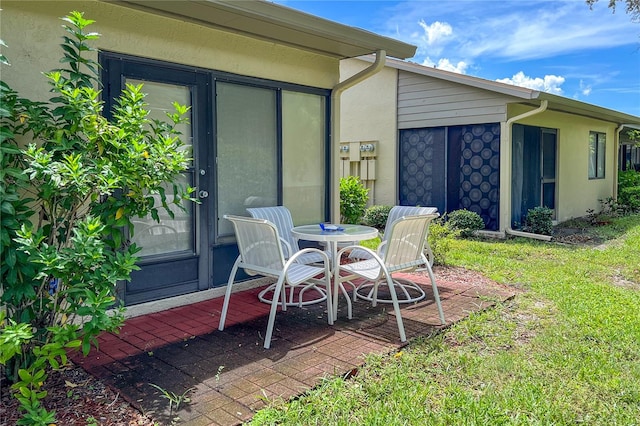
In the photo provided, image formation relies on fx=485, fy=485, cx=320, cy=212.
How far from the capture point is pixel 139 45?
4.05m

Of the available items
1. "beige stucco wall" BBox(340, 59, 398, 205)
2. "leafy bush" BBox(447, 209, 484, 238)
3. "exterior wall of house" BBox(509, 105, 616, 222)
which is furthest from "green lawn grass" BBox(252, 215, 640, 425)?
"exterior wall of house" BBox(509, 105, 616, 222)

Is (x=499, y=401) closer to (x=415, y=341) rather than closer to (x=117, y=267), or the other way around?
(x=415, y=341)

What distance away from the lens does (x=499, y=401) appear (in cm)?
275

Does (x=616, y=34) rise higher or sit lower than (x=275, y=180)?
higher

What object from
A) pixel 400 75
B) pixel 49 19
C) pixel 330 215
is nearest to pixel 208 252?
pixel 330 215

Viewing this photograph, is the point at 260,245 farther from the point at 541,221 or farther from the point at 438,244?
the point at 541,221

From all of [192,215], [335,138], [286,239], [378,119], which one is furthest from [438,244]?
[378,119]

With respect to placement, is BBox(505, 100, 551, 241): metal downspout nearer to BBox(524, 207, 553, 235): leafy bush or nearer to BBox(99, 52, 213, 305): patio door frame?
BBox(524, 207, 553, 235): leafy bush

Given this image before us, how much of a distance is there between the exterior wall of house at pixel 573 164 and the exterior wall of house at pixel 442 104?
1259 mm

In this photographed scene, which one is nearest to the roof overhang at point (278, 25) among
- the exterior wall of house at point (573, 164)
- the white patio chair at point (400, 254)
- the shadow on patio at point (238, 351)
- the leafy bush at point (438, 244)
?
the white patio chair at point (400, 254)

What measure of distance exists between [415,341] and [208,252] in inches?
84.7

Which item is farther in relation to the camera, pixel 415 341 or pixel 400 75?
pixel 400 75

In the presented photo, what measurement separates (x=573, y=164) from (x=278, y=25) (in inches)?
376

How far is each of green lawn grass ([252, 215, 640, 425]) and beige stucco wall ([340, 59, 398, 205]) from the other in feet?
17.5
